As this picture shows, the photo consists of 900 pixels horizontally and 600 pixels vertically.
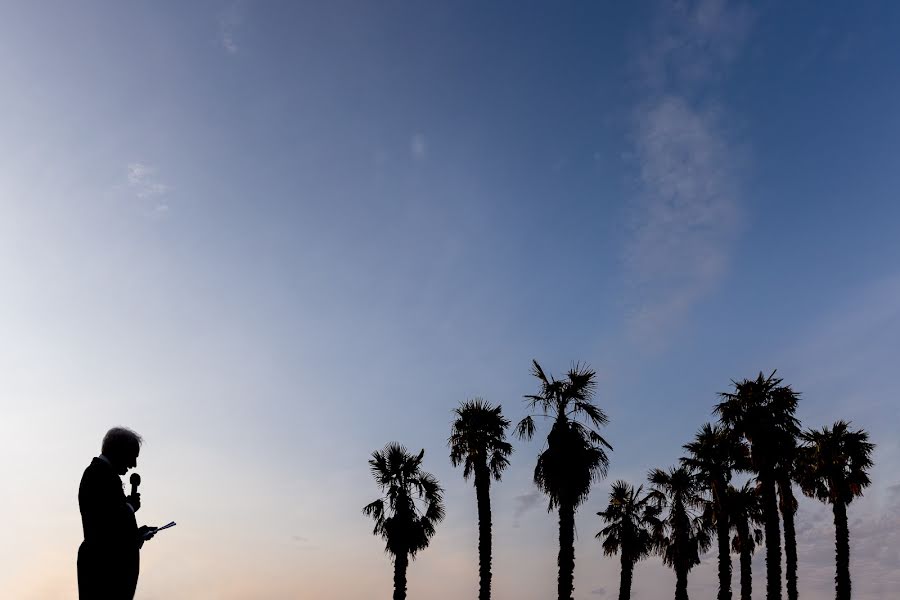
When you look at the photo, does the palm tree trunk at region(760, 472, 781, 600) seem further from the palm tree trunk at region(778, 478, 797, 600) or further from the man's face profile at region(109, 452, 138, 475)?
the man's face profile at region(109, 452, 138, 475)

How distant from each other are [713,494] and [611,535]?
24.4 feet

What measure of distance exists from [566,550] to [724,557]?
15845 millimetres

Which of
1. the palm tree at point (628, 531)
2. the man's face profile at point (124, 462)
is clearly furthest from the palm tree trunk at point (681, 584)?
the man's face profile at point (124, 462)

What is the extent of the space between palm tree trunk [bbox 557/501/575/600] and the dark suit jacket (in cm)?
2800

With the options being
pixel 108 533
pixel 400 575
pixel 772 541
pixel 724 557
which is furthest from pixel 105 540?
pixel 724 557

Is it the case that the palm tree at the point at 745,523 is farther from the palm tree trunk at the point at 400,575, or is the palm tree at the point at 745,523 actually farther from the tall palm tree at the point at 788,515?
the palm tree trunk at the point at 400,575

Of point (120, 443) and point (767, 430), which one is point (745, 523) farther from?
point (120, 443)

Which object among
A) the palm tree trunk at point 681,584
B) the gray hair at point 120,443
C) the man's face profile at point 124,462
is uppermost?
the gray hair at point 120,443

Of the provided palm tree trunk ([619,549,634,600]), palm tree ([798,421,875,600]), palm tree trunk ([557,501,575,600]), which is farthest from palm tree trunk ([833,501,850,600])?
palm tree trunk ([557,501,575,600])

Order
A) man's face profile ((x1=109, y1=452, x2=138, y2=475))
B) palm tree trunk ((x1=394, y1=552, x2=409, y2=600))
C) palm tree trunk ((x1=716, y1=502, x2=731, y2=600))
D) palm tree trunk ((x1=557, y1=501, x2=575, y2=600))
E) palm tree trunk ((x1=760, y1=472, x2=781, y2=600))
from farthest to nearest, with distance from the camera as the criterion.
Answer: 1. palm tree trunk ((x1=716, y1=502, x2=731, y2=600))
2. palm tree trunk ((x1=760, y1=472, x2=781, y2=600))
3. palm tree trunk ((x1=394, y1=552, x2=409, y2=600))
4. palm tree trunk ((x1=557, y1=501, x2=575, y2=600))
5. man's face profile ((x1=109, y1=452, x2=138, y2=475))

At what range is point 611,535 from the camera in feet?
150

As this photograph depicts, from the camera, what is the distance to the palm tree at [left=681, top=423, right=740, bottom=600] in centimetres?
4078

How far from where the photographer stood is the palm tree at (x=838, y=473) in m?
41.8

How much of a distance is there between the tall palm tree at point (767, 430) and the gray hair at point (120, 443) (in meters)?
39.2
